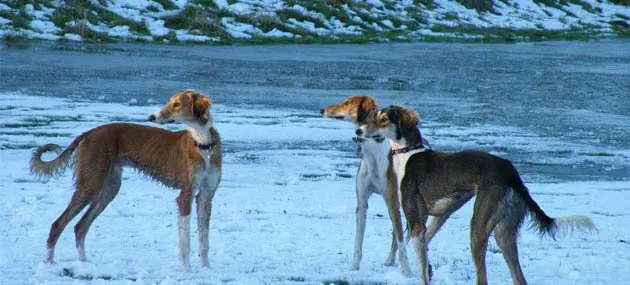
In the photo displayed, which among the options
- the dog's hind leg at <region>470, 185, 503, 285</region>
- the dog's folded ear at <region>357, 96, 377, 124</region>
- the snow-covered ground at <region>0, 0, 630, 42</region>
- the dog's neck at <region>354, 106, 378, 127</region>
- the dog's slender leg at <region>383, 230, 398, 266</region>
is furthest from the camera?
the snow-covered ground at <region>0, 0, 630, 42</region>

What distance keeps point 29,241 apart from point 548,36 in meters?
Answer: 33.9

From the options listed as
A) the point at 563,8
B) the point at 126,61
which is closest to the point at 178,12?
the point at 126,61

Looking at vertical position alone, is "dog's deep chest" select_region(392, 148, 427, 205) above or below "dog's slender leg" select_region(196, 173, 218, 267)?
above

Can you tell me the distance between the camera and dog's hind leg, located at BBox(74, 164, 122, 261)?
866 centimetres

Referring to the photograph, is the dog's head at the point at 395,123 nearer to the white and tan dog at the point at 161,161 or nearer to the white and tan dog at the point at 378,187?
the white and tan dog at the point at 378,187

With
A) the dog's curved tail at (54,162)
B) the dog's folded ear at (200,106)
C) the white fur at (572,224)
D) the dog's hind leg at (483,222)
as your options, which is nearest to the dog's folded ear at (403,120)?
the dog's hind leg at (483,222)

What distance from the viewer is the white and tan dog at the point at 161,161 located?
840cm

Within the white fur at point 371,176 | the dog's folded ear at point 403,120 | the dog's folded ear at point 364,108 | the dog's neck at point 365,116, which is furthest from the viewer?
the dog's folded ear at point 364,108

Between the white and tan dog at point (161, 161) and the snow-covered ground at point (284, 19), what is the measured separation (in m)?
20.5

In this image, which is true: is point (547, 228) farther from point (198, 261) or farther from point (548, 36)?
point (548, 36)

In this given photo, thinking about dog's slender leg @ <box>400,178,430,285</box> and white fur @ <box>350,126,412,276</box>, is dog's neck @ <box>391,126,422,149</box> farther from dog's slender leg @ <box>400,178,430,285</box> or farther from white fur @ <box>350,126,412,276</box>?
white fur @ <box>350,126,412,276</box>

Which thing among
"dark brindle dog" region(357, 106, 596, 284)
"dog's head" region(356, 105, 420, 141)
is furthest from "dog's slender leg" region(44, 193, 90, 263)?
"dog's head" region(356, 105, 420, 141)

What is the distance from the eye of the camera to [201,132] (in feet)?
27.7

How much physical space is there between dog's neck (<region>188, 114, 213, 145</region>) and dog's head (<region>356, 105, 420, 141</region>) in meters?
1.27
